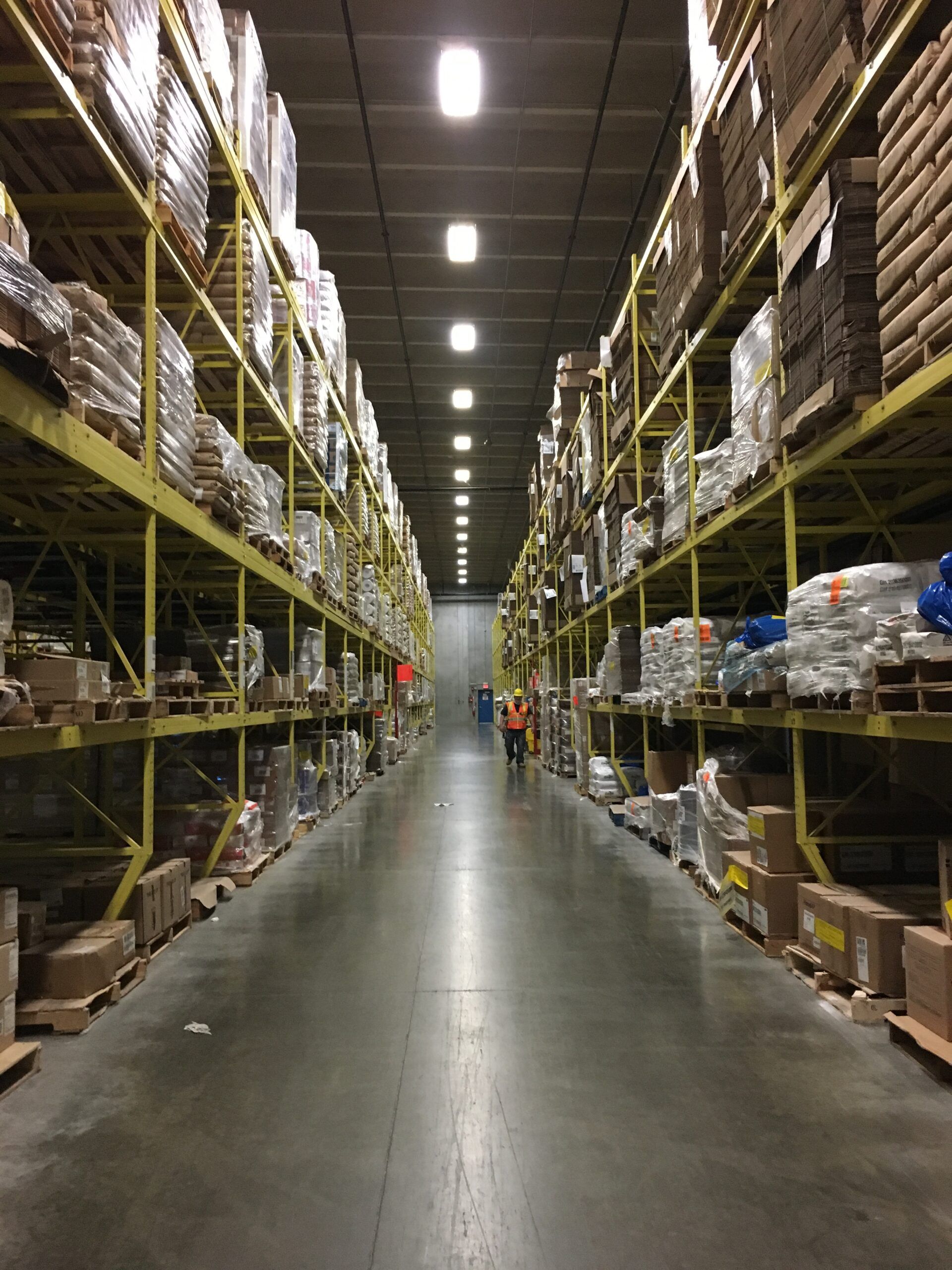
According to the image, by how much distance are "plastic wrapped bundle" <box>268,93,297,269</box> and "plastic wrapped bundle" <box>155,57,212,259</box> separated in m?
1.83

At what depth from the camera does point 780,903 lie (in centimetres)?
464

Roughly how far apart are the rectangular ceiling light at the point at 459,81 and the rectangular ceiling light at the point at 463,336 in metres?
5.83

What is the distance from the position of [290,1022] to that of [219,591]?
5.12m

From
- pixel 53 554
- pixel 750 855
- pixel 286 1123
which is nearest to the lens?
pixel 286 1123

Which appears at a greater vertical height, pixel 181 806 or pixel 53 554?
pixel 53 554

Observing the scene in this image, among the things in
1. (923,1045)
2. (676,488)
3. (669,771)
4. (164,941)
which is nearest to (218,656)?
(164,941)

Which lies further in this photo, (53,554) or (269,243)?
(269,243)

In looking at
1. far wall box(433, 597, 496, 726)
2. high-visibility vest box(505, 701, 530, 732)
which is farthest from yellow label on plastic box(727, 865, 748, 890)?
far wall box(433, 597, 496, 726)

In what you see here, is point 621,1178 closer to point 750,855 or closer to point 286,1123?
point 286,1123

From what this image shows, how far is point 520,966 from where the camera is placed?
460 cm

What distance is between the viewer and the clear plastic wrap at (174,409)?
4.95m

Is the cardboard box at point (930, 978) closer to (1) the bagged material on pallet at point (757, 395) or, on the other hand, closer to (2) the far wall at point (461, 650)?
(1) the bagged material on pallet at point (757, 395)

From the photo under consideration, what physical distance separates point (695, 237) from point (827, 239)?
2049 millimetres

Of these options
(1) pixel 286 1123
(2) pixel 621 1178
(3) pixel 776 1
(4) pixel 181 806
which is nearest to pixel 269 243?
(3) pixel 776 1
